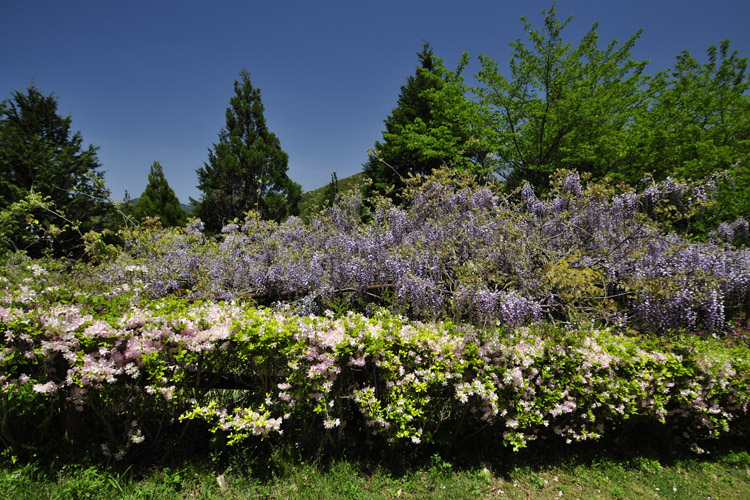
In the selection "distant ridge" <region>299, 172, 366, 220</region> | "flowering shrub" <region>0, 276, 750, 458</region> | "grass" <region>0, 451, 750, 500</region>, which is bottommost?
"grass" <region>0, 451, 750, 500</region>

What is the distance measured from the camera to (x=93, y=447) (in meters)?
2.88

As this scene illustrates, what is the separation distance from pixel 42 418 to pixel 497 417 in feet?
13.1

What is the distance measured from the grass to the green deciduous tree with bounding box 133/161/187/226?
53.8 ft

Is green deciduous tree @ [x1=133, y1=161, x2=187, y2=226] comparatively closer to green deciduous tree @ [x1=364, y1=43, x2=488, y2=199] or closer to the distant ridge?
the distant ridge

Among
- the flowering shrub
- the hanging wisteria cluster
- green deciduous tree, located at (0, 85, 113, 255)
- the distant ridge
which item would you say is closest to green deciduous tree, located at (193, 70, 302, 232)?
the distant ridge

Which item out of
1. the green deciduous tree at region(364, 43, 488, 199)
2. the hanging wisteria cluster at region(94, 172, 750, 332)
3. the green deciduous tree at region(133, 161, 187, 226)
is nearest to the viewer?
the hanging wisteria cluster at region(94, 172, 750, 332)

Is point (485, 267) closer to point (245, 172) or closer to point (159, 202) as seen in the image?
point (245, 172)

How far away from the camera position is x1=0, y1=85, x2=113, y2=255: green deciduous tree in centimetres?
1310

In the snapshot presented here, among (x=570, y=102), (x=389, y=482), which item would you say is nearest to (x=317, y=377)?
(x=389, y=482)

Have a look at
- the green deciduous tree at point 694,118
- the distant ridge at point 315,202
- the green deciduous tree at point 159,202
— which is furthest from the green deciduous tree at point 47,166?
the green deciduous tree at point 694,118

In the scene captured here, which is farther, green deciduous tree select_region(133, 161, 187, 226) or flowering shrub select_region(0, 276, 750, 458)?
green deciduous tree select_region(133, 161, 187, 226)

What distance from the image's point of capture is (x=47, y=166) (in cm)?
1399

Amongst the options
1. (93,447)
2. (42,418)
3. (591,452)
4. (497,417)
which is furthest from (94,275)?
(591,452)

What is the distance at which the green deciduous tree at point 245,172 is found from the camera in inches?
645
